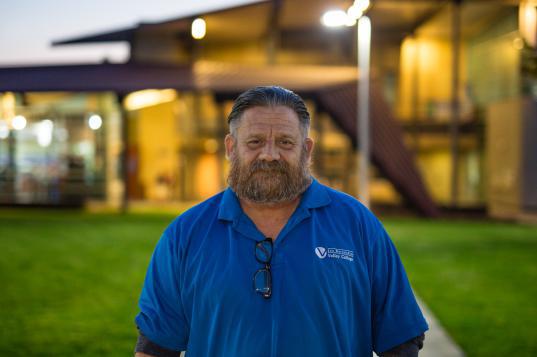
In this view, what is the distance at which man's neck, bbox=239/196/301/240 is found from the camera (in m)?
2.60

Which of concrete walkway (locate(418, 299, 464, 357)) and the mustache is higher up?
the mustache

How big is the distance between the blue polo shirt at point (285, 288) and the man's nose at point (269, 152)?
0.78 feet

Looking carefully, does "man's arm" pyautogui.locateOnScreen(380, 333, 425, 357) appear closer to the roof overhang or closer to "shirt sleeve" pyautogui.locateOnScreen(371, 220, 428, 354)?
"shirt sleeve" pyautogui.locateOnScreen(371, 220, 428, 354)

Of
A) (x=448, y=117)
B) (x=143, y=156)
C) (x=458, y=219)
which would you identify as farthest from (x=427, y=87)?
(x=143, y=156)

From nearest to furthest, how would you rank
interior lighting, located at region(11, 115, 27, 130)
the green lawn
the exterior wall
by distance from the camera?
1. the green lawn
2. the exterior wall
3. interior lighting, located at region(11, 115, 27, 130)

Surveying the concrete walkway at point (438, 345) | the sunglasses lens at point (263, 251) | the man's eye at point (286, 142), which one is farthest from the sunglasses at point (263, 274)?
the concrete walkway at point (438, 345)

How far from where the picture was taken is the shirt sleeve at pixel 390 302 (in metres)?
2.50

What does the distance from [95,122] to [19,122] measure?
9.28ft

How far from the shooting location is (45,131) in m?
23.2

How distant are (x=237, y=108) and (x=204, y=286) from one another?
0.78m

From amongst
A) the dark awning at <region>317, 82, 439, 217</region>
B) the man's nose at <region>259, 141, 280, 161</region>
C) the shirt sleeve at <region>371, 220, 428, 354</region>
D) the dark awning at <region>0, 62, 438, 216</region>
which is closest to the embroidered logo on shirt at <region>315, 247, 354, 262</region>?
Answer: the shirt sleeve at <region>371, 220, 428, 354</region>

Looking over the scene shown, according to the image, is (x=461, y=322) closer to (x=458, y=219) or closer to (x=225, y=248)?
(x=225, y=248)

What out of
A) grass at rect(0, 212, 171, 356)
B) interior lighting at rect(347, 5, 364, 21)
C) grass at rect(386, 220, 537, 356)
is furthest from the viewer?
interior lighting at rect(347, 5, 364, 21)

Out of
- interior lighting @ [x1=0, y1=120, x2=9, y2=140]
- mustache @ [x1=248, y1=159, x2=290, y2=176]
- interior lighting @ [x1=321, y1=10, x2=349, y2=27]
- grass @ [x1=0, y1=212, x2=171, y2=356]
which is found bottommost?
grass @ [x1=0, y1=212, x2=171, y2=356]
